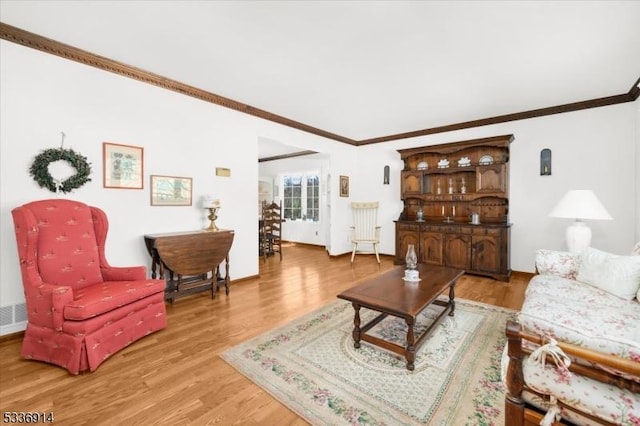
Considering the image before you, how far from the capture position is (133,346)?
2.11m

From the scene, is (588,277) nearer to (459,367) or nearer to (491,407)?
(459,367)

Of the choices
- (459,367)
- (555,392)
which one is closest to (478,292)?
(459,367)

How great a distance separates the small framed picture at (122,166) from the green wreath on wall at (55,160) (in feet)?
0.51

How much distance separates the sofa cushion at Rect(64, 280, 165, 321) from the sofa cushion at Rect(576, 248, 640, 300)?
132 inches

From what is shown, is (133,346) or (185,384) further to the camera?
(133,346)

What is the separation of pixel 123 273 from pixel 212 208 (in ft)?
3.99

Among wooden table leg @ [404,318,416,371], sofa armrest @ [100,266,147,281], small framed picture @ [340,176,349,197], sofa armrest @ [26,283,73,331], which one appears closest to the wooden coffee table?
wooden table leg @ [404,318,416,371]

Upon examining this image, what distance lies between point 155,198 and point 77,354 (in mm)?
1667

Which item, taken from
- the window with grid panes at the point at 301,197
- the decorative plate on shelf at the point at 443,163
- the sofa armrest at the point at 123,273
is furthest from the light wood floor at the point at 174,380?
the window with grid panes at the point at 301,197

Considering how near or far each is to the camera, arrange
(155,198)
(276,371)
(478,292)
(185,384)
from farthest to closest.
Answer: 1. (478,292)
2. (155,198)
3. (276,371)
4. (185,384)

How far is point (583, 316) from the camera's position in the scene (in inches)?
59.7

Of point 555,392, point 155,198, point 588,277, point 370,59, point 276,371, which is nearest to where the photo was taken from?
point 555,392

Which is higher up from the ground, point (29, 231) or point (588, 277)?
point (29, 231)

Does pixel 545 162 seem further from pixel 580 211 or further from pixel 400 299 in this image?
pixel 400 299
